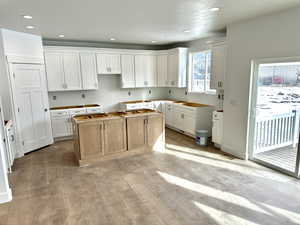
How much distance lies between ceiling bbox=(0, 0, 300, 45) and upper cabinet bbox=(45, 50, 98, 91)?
100 centimetres

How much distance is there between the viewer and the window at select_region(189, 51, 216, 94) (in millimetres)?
5718

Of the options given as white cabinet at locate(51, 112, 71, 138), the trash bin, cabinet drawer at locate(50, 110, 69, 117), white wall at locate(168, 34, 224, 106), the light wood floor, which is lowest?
the light wood floor

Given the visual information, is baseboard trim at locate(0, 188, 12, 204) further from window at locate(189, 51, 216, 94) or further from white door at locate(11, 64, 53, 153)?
window at locate(189, 51, 216, 94)

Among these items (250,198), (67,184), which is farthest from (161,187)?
(67,184)

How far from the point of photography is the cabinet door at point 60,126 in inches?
214

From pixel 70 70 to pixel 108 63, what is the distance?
1.16 meters

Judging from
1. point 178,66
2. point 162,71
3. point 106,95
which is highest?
point 178,66

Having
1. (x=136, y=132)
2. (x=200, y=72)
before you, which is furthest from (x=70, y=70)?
(x=200, y=72)

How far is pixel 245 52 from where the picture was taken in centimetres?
394

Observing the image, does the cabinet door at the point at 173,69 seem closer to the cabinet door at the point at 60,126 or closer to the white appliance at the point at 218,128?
the white appliance at the point at 218,128

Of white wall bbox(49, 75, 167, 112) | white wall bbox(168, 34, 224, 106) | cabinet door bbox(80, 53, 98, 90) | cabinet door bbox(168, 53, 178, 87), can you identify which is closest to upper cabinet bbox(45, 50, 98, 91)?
cabinet door bbox(80, 53, 98, 90)

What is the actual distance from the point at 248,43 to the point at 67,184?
423 cm

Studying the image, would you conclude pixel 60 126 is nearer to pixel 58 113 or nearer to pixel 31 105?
pixel 58 113

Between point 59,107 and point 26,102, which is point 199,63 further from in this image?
point 26,102
